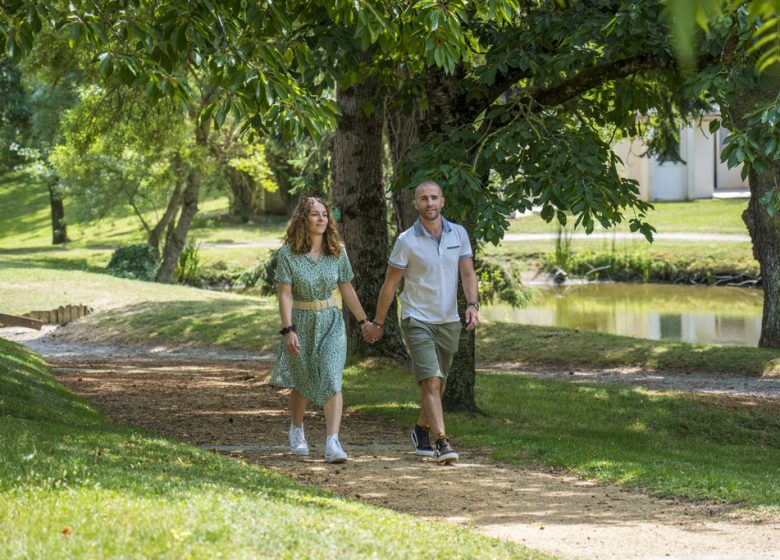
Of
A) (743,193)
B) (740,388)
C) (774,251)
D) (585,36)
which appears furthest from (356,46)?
(743,193)

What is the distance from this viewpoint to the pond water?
2711 centimetres

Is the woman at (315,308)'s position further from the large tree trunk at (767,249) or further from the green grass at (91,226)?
the green grass at (91,226)

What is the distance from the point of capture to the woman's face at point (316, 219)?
28.1 ft

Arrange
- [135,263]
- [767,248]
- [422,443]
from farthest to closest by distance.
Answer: [135,263] < [767,248] < [422,443]

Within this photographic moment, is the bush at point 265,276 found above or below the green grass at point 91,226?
below

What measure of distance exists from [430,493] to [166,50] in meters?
3.68

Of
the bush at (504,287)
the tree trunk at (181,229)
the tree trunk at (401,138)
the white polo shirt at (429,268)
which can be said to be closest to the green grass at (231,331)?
the tree trunk at (401,138)

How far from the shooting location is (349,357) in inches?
633

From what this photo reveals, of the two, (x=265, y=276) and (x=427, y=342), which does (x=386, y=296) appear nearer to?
(x=427, y=342)

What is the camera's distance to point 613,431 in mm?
11781

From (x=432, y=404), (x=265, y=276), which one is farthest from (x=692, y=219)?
(x=432, y=404)

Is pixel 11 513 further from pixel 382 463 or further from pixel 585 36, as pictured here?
pixel 585 36

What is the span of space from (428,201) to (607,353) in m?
10.9

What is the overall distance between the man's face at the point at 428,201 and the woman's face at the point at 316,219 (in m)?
0.73
